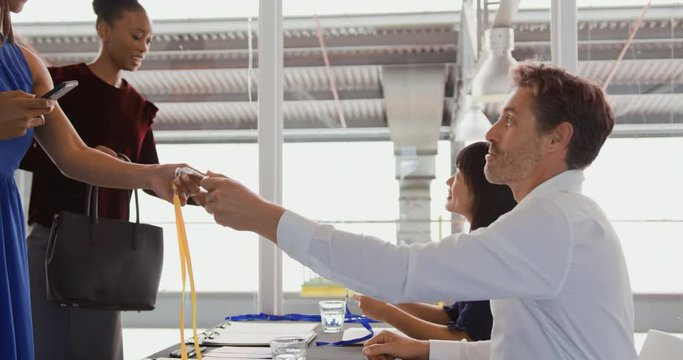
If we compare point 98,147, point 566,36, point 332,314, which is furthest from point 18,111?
point 566,36

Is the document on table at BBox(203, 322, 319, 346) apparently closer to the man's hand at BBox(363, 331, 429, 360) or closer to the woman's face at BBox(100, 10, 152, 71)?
the man's hand at BBox(363, 331, 429, 360)

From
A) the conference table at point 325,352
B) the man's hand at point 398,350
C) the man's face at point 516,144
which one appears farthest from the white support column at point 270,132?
the man's face at point 516,144

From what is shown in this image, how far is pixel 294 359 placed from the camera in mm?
1627

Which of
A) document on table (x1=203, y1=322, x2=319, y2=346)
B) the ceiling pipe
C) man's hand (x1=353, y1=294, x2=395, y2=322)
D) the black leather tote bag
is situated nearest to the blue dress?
the black leather tote bag

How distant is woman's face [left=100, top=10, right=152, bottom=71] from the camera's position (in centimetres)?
255

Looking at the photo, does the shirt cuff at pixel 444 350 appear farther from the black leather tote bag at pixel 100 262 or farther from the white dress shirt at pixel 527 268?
the black leather tote bag at pixel 100 262

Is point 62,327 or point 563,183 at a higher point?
point 563,183

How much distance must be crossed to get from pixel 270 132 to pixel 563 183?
2.16 m

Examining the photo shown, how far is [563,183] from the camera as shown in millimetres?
1529

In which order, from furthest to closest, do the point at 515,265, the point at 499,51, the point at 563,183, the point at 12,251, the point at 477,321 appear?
the point at 499,51, the point at 477,321, the point at 563,183, the point at 12,251, the point at 515,265

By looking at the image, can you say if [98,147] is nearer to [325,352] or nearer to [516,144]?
[325,352]

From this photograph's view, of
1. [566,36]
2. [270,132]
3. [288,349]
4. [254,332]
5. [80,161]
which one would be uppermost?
[566,36]

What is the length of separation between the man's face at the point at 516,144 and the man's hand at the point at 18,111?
3.09 ft

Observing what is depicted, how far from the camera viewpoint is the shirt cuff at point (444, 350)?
1.85 metres
